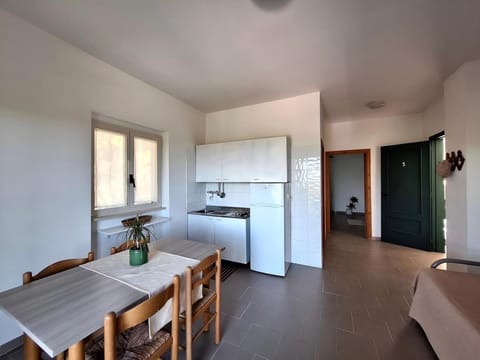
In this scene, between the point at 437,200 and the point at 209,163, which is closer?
the point at 209,163

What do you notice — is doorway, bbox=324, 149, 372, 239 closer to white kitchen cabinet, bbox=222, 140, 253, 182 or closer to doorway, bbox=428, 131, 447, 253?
doorway, bbox=428, 131, 447, 253

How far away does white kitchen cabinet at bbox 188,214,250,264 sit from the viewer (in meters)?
3.08

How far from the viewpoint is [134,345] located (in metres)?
1.17

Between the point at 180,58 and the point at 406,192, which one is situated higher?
the point at 180,58

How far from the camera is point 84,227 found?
81.7 inches

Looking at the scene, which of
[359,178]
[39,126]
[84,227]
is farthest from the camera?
[359,178]

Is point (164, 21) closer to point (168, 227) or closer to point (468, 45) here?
point (168, 227)

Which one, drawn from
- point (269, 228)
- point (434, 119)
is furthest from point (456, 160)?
point (269, 228)

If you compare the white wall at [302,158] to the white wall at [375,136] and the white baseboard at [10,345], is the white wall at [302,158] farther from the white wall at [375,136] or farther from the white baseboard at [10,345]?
the white baseboard at [10,345]

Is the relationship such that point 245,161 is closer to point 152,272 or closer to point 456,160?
point 152,272

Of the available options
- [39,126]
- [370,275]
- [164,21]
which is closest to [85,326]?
[39,126]

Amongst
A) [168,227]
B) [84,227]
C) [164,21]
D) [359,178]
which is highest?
[164,21]

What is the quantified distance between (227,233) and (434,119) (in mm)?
4175

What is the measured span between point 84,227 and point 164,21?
2066 mm
